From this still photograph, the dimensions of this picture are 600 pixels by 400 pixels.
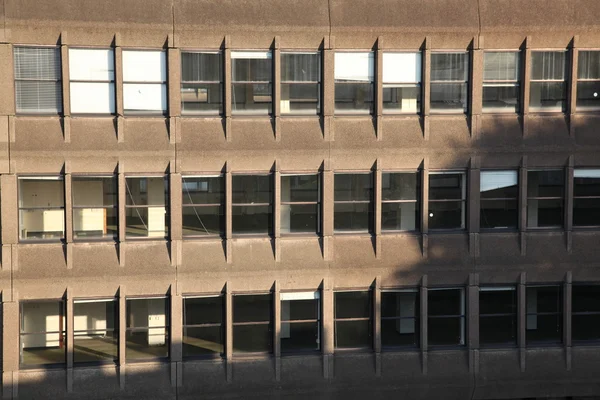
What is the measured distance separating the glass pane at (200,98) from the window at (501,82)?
8203 millimetres

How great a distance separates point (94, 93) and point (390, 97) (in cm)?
885

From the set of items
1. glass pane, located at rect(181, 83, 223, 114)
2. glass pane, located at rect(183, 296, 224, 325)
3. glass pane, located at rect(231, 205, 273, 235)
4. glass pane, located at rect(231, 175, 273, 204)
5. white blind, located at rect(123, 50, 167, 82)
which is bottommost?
glass pane, located at rect(183, 296, 224, 325)

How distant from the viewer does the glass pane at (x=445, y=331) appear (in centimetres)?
3231

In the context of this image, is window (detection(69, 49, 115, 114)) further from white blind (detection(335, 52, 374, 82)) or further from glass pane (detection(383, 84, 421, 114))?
glass pane (detection(383, 84, 421, 114))

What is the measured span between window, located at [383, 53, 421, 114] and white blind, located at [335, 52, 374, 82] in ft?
1.60

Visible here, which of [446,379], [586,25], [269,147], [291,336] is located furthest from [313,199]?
[586,25]

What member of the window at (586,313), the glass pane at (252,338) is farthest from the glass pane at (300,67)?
the window at (586,313)

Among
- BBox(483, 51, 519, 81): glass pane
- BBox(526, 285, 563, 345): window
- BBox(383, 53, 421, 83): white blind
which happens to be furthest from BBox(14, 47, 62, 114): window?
BBox(526, 285, 563, 345): window

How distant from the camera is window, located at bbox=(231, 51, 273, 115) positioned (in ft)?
101

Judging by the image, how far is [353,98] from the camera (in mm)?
31328

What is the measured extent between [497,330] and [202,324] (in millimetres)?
9283

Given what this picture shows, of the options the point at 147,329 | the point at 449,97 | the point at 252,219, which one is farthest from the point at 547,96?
the point at 147,329

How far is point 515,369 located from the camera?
3238 cm

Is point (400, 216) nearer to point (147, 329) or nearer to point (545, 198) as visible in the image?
point (545, 198)
